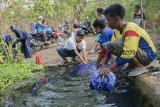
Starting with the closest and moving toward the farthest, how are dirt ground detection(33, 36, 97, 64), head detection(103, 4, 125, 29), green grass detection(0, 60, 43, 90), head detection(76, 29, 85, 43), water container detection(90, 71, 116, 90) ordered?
1. head detection(103, 4, 125, 29)
2. water container detection(90, 71, 116, 90)
3. green grass detection(0, 60, 43, 90)
4. head detection(76, 29, 85, 43)
5. dirt ground detection(33, 36, 97, 64)

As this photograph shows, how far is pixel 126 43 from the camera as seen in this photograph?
4.86 m

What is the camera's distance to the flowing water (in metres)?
4.89

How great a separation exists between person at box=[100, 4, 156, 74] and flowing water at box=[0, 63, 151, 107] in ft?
1.33

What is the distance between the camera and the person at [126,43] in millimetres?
4863

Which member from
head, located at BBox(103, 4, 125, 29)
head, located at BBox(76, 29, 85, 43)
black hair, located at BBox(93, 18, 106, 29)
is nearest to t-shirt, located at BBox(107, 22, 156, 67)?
head, located at BBox(103, 4, 125, 29)

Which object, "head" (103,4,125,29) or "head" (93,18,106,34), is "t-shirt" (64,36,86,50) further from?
"head" (103,4,125,29)

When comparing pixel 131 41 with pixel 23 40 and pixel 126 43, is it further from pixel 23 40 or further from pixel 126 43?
pixel 23 40

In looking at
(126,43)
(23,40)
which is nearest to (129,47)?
(126,43)

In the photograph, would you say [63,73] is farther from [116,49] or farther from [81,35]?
[116,49]

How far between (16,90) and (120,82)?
1772 millimetres

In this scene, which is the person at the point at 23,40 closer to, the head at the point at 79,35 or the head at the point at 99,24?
the head at the point at 79,35

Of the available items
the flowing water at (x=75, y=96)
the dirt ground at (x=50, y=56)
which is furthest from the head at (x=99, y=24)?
the dirt ground at (x=50, y=56)

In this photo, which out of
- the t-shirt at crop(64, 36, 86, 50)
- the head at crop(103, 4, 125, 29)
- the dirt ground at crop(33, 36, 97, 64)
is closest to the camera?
the head at crop(103, 4, 125, 29)

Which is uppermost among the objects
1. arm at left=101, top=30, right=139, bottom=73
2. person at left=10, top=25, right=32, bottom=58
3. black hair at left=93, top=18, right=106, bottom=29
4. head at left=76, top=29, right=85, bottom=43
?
black hair at left=93, top=18, right=106, bottom=29
